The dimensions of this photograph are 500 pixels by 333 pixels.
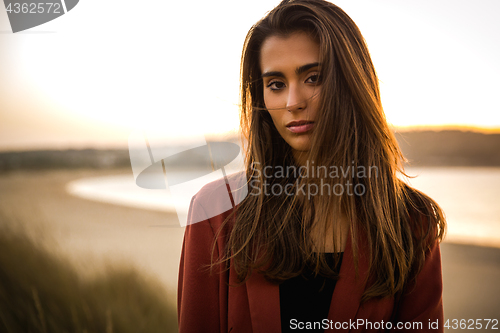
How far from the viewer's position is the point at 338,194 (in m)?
1.17

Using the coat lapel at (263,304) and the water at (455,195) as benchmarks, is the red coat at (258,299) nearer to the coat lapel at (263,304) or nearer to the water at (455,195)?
the coat lapel at (263,304)

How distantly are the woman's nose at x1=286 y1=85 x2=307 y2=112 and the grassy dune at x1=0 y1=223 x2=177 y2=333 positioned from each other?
1753 mm

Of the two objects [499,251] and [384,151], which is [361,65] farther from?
[499,251]

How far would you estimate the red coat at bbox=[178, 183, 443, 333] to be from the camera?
106cm

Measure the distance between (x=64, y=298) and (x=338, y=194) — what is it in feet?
6.26

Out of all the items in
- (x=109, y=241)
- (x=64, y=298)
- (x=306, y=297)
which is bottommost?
(x=64, y=298)

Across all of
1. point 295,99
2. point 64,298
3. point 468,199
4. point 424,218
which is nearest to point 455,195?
point 468,199

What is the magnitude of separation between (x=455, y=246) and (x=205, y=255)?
2.18 m

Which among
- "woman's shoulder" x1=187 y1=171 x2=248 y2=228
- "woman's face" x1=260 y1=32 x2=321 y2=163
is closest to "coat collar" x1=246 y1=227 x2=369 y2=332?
"woman's shoulder" x1=187 y1=171 x2=248 y2=228

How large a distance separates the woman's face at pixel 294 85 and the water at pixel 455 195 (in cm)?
154

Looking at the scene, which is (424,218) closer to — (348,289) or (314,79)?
(348,289)

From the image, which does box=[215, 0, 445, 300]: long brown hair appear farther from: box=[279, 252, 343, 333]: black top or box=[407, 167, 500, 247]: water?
box=[407, 167, 500, 247]: water

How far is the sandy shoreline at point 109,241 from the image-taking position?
2098 millimetres

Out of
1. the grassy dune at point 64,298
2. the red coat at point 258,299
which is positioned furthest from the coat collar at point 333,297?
the grassy dune at point 64,298
